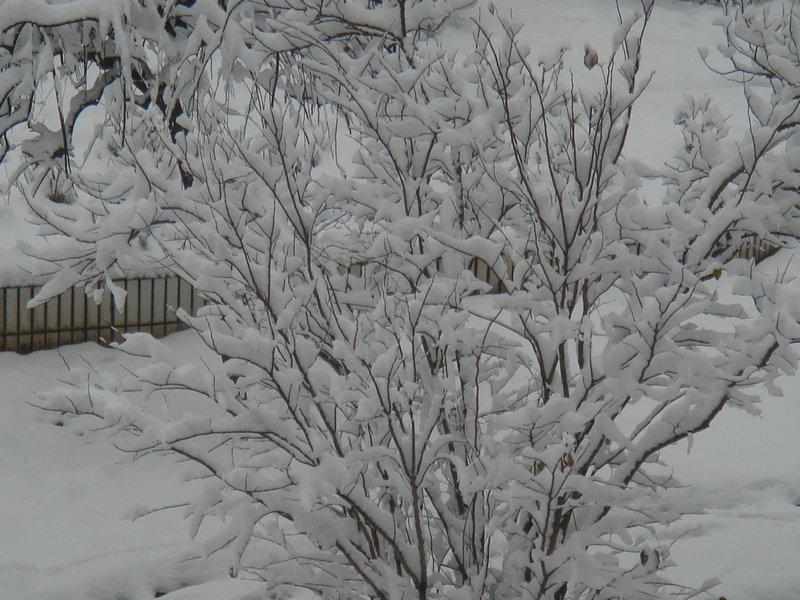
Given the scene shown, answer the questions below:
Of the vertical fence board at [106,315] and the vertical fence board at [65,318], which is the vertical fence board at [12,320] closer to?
the vertical fence board at [65,318]

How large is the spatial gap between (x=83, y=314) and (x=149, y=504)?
2001 millimetres

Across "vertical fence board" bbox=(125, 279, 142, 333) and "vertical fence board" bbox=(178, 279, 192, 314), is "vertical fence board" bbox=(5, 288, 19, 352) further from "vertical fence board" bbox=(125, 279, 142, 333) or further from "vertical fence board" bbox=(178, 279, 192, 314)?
"vertical fence board" bbox=(178, 279, 192, 314)

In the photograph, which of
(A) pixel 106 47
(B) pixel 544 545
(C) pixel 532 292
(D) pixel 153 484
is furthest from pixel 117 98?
(B) pixel 544 545

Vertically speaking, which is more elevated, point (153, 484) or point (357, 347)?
point (357, 347)

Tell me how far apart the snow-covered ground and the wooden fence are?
12 cm

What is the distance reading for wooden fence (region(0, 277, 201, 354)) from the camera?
19.7 feet

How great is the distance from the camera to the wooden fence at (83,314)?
600cm

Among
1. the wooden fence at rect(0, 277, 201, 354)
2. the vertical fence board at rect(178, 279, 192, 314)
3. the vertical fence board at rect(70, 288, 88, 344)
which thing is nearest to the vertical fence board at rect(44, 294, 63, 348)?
the wooden fence at rect(0, 277, 201, 354)

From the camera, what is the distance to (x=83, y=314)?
20.4 feet

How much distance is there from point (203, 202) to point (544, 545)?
144 cm

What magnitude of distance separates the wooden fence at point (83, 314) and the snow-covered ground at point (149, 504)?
0.38ft

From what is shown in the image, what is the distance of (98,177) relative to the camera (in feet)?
12.4

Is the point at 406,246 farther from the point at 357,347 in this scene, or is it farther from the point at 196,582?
the point at 196,582

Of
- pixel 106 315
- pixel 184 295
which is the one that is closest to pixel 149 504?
pixel 106 315
